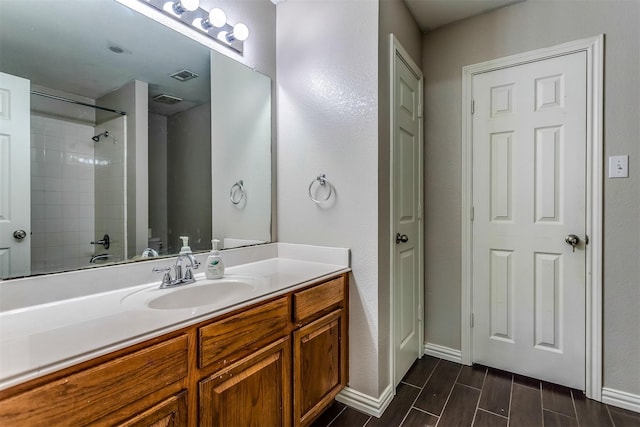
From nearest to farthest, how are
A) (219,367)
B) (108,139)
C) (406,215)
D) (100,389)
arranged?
(100,389)
(219,367)
(108,139)
(406,215)

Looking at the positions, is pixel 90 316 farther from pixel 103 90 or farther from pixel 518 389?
pixel 518 389

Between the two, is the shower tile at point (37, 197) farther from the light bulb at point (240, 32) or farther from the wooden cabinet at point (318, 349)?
the light bulb at point (240, 32)

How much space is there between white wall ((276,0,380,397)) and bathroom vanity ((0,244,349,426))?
0.13m

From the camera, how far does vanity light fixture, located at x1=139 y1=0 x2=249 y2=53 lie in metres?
1.42

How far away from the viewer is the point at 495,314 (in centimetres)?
202

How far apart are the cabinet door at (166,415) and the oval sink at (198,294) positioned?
286 millimetres

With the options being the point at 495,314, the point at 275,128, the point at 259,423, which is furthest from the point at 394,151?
the point at 259,423

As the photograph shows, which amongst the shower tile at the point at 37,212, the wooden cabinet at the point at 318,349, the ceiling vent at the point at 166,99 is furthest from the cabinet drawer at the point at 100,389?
the ceiling vent at the point at 166,99

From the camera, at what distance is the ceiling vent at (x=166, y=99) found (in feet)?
4.72

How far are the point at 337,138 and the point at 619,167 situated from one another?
147cm

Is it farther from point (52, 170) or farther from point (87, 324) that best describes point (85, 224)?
point (87, 324)

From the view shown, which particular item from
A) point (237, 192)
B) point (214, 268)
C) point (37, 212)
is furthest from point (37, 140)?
point (237, 192)

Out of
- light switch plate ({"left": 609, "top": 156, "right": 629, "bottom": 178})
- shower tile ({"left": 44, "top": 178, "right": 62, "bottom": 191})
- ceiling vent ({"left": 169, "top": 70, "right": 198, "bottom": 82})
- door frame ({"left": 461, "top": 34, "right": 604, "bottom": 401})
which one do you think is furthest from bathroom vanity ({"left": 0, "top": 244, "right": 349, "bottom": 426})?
light switch plate ({"left": 609, "top": 156, "right": 629, "bottom": 178})

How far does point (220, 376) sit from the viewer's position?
1013 mm
